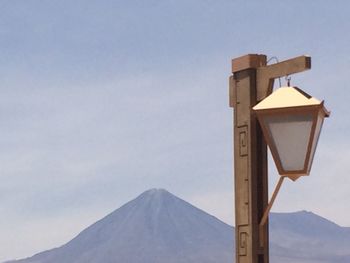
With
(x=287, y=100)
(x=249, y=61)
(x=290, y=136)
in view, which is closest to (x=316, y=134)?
(x=290, y=136)

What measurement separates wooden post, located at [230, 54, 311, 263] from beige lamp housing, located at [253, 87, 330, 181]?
29 centimetres

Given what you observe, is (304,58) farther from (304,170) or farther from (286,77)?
(304,170)

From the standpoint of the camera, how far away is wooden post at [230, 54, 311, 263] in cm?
781

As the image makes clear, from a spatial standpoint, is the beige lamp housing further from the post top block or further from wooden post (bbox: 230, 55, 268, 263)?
the post top block

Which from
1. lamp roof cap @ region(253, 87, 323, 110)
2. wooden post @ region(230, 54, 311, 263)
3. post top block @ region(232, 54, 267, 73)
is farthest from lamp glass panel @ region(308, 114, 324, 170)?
post top block @ region(232, 54, 267, 73)

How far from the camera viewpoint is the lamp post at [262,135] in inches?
293

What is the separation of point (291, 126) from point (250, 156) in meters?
0.56

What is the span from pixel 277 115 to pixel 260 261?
1.17 m

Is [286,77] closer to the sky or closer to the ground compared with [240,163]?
closer to the sky

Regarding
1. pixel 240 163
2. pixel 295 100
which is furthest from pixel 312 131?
pixel 240 163

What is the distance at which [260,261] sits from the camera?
7.80m

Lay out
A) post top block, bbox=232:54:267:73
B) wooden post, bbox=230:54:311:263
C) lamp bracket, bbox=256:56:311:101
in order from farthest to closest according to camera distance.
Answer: post top block, bbox=232:54:267:73, wooden post, bbox=230:54:311:263, lamp bracket, bbox=256:56:311:101

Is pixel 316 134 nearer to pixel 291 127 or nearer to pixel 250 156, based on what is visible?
pixel 291 127

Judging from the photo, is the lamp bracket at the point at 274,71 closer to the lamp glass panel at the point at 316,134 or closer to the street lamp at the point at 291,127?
the street lamp at the point at 291,127
